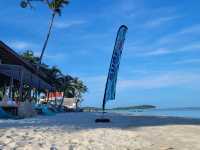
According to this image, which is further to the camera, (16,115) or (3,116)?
(16,115)

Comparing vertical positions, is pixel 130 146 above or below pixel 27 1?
below

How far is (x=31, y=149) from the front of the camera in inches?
334

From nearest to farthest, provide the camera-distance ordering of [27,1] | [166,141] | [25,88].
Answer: [166,141]
[27,1]
[25,88]

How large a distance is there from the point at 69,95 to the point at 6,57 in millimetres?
71596

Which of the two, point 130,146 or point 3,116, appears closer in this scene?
point 130,146

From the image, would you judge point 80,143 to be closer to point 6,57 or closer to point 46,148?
point 46,148

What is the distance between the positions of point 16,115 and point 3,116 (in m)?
2.36

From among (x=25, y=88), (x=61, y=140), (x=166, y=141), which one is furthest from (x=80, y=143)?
(x=25, y=88)

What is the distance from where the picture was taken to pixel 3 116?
2270 cm

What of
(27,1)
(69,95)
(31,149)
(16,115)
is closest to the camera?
(31,149)

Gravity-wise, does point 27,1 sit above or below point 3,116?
above

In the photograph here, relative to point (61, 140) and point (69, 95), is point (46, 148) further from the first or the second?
point (69, 95)

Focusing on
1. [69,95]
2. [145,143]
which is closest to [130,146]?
[145,143]

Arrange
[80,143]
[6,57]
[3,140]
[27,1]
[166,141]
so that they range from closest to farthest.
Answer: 1. [3,140]
2. [80,143]
3. [166,141]
4. [27,1]
5. [6,57]
